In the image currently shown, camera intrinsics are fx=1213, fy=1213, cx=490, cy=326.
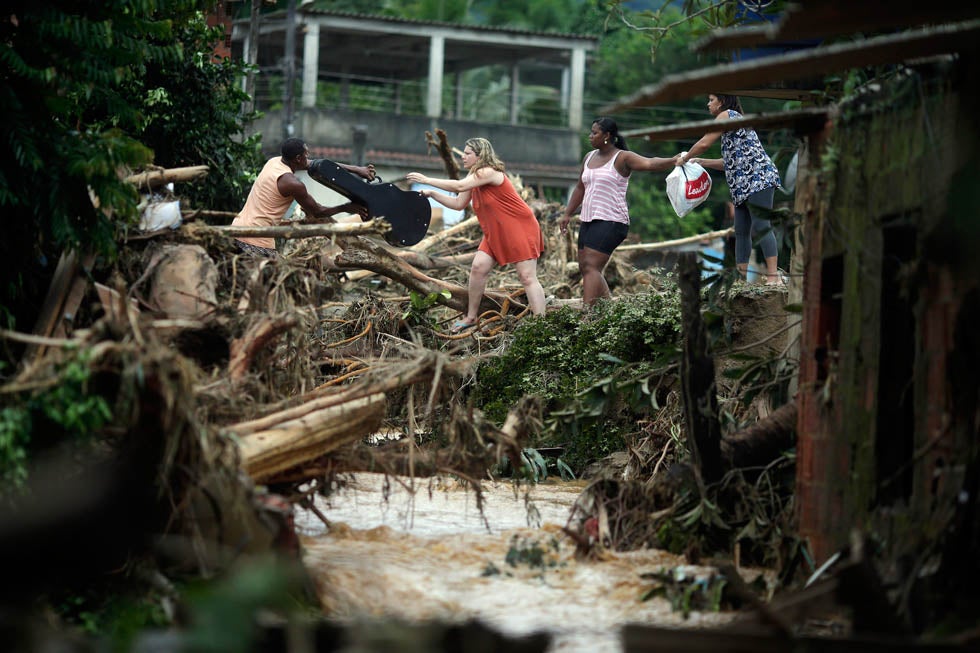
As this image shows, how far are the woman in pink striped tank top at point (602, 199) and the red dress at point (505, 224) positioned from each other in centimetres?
53

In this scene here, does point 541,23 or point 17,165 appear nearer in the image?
point 17,165

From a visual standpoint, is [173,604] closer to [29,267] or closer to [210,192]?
[29,267]

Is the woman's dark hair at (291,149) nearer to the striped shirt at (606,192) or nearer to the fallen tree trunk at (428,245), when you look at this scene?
the fallen tree trunk at (428,245)

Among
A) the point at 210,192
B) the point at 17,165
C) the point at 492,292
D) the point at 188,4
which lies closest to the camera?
the point at 17,165

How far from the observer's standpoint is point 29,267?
295 inches

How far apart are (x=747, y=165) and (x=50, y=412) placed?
6729mm

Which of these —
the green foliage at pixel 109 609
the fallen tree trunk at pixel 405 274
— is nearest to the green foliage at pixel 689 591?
the green foliage at pixel 109 609

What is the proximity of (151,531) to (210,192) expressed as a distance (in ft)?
26.9

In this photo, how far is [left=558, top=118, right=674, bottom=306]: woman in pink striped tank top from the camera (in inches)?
454

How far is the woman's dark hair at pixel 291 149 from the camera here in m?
10.9

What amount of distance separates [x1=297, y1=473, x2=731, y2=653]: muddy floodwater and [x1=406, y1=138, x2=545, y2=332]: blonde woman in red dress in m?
3.46

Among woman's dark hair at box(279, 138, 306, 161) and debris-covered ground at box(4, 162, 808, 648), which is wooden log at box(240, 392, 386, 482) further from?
woman's dark hair at box(279, 138, 306, 161)

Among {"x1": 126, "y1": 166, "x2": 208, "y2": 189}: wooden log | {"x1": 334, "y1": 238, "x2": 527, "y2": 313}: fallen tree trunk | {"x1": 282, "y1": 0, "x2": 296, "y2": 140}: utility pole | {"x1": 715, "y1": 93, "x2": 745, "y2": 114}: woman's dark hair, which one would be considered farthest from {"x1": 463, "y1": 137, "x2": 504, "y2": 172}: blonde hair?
{"x1": 282, "y1": 0, "x2": 296, "y2": 140}: utility pole

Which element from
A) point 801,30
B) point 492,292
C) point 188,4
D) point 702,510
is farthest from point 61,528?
point 492,292
